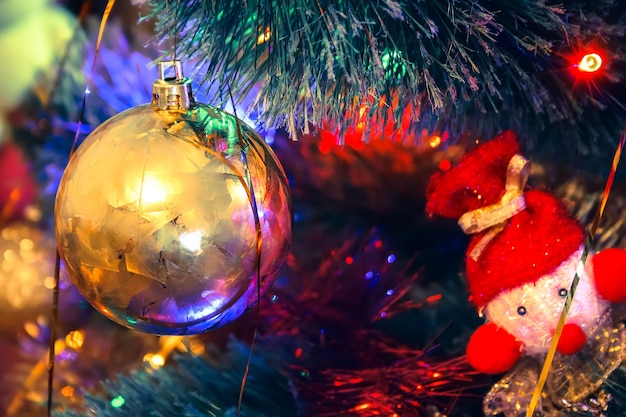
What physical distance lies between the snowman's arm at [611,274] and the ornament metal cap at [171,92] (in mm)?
325

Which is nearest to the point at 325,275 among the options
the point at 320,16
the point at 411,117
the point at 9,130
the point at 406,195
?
the point at 406,195

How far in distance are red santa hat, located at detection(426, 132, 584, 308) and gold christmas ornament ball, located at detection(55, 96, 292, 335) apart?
16 centimetres

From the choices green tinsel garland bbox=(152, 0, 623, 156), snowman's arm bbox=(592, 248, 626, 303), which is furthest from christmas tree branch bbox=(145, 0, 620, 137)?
snowman's arm bbox=(592, 248, 626, 303)

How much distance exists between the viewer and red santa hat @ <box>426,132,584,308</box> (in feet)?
1.65

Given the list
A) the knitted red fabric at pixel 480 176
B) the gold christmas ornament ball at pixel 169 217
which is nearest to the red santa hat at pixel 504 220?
the knitted red fabric at pixel 480 176

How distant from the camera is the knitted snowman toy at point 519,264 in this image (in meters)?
0.50

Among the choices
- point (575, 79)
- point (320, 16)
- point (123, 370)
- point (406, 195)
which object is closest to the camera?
point (320, 16)

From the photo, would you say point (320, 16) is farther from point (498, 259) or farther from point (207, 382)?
point (207, 382)

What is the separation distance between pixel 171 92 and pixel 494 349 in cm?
31

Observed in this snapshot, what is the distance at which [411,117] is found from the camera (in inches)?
20.6

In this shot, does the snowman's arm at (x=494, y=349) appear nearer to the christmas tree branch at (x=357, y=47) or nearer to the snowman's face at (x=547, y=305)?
the snowman's face at (x=547, y=305)

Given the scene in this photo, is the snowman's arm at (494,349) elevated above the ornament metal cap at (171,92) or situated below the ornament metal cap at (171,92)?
below

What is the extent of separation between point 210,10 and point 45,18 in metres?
0.61

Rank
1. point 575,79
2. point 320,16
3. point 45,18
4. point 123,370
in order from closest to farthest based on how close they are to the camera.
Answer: point 320,16 < point 575,79 < point 123,370 < point 45,18
